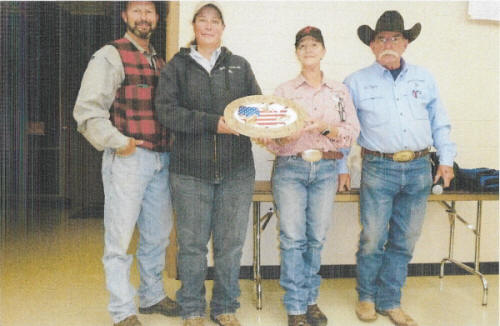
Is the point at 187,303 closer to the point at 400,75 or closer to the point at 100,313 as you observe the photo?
Answer: the point at 100,313

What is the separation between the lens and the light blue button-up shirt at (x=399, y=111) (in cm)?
226

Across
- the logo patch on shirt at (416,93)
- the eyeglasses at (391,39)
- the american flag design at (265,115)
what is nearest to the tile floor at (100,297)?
the american flag design at (265,115)

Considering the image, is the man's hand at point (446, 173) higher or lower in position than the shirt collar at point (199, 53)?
lower

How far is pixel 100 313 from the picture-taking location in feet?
8.00

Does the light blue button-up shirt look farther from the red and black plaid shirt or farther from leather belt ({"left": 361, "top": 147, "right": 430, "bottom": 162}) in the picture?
the red and black plaid shirt

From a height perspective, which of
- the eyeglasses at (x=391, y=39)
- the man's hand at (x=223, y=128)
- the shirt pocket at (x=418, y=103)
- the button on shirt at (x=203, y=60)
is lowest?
the man's hand at (x=223, y=128)

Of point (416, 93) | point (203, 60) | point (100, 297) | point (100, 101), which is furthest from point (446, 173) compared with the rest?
point (100, 297)

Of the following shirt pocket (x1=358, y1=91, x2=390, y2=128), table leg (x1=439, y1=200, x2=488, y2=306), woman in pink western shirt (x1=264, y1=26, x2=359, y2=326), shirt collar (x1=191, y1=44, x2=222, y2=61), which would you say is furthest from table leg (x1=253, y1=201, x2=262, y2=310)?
table leg (x1=439, y1=200, x2=488, y2=306)

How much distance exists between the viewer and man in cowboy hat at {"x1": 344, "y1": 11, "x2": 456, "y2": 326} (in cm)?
225

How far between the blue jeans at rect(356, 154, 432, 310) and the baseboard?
2.51 ft

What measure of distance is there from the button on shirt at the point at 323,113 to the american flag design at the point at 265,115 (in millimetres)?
134

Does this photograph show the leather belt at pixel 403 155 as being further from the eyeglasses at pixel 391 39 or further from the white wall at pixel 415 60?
the white wall at pixel 415 60

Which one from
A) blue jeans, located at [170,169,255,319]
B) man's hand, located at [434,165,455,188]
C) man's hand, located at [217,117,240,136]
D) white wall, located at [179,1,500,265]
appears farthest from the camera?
white wall, located at [179,1,500,265]

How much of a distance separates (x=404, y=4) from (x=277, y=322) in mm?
2324
